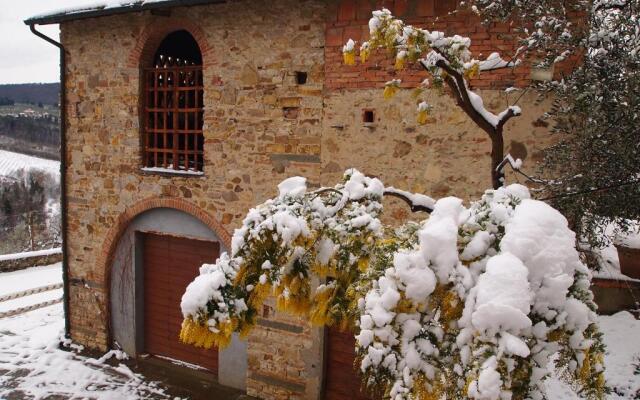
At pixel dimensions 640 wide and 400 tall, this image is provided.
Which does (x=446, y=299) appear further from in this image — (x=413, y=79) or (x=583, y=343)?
(x=413, y=79)

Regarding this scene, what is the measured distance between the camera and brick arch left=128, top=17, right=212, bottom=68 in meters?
5.75

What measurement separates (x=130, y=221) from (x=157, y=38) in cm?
254

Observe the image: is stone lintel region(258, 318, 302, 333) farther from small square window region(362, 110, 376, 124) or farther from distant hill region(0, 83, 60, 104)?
distant hill region(0, 83, 60, 104)

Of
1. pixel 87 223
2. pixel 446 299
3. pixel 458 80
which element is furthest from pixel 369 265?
pixel 87 223

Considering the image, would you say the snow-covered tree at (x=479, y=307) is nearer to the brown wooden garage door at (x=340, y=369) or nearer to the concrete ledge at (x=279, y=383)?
the brown wooden garage door at (x=340, y=369)

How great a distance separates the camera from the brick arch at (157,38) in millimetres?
5750

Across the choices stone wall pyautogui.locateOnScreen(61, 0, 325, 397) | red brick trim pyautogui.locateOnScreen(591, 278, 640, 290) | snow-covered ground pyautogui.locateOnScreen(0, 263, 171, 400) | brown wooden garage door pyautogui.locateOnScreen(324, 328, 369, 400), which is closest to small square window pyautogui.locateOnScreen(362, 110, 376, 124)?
stone wall pyautogui.locateOnScreen(61, 0, 325, 397)

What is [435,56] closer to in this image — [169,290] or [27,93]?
[169,290]

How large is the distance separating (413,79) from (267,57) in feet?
5.65

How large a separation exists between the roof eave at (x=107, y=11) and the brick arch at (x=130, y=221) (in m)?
2.34

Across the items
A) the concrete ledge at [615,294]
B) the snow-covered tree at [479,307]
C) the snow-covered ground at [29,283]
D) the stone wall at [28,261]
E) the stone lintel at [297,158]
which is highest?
the stone lintel at [297,158]

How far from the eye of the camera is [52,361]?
6.82m

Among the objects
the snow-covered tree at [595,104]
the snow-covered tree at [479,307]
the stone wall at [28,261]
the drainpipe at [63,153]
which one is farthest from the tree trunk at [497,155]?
the stone wall at [28,261]

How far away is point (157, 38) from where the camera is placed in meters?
6.20
